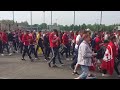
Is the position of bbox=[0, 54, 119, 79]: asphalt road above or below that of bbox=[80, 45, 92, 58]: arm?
below

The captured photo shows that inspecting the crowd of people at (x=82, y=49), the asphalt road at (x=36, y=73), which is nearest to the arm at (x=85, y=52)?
the crowd of people at (x=82, y=49)

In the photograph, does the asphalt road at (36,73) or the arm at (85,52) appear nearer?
the arm at (85,52)

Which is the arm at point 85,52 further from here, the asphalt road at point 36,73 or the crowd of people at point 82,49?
the asphalt road at point 36,73

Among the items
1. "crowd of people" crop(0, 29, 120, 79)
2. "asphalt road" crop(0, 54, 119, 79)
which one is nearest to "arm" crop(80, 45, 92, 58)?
"crowd of people" crop(0, 29, 120, 79)

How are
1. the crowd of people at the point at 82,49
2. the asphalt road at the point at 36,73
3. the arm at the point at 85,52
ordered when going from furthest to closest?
the asphalt road at the point at 36,73, the crowd of people at the point at 82,49, the arm at the point at 85,52

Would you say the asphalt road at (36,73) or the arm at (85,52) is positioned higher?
the arm at (85,52)

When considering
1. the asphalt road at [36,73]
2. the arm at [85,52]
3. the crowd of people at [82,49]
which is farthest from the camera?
the asphalt road at [36,73]

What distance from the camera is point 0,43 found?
19.0m

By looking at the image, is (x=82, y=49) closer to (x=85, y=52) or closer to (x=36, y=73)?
(x=85, y=52)

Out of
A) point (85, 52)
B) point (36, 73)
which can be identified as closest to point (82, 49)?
point (85, 52)

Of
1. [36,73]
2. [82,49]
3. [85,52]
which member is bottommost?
[36,73]

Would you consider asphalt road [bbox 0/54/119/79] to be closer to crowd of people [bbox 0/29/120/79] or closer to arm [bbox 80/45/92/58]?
crowd of people [bbox 0/29/120/79]
